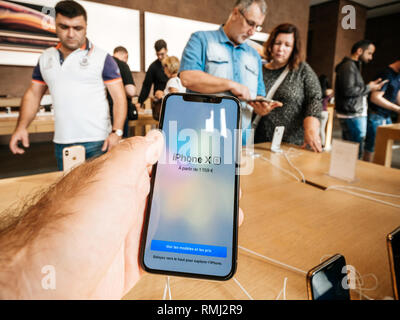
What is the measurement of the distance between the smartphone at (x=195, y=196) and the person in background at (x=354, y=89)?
212 cm

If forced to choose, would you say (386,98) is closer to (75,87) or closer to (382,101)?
(382,101)

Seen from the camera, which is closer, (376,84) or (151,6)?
(376,84)

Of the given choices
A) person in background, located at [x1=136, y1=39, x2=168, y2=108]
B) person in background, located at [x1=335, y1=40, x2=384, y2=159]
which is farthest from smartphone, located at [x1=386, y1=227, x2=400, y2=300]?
person in background, located at [x1=136, y1=39, x2=168, y2=108]

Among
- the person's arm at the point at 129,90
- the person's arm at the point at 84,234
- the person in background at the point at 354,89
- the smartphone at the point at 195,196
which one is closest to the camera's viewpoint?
the person's arm at the point at 84,234

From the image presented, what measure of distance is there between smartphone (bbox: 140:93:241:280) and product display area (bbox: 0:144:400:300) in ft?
0.18

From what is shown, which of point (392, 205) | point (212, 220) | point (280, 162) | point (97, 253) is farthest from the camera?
point (280, 162)

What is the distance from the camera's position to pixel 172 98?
52 centimetres

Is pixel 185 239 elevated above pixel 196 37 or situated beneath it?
situated beneath

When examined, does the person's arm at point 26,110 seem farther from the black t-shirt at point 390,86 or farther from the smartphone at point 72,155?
the black t-shirt at point 390,86

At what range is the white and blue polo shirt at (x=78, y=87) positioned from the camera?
1267mm

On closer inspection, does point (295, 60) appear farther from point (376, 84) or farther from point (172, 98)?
point (376, 84)

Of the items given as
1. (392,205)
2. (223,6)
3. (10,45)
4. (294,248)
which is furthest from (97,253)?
(223,6)

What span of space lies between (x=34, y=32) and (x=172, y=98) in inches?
138
